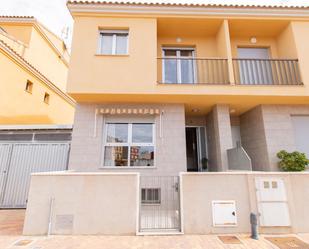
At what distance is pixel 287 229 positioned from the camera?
16.7ft

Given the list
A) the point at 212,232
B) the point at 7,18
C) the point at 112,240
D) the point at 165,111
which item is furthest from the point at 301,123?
the point at 7,18

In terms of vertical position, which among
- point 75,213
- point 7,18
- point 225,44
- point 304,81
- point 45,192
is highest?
point 7,18

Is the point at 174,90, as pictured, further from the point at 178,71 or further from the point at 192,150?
the point at 192,150

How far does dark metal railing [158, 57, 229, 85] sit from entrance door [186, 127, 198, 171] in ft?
8.69

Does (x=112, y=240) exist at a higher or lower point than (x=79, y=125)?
lower

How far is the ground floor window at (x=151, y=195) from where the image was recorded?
6.86 meters

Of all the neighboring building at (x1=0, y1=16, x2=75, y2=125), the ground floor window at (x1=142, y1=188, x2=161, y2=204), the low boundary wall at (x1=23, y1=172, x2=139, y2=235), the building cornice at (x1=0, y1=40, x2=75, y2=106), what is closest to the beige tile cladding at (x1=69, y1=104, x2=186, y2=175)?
the ground floor window at (x1=142, y1=188, x2=161, y2=204)

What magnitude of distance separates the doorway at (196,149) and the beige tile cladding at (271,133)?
219 centimetres

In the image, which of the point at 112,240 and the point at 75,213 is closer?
the point at 112,240

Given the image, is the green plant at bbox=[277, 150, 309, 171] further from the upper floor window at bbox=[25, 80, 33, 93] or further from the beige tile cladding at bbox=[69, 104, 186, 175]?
the upper floor window at bbox=[25, 80, 33, 93]

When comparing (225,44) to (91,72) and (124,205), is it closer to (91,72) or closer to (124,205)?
(91,72)

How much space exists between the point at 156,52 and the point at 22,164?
7.92 metres

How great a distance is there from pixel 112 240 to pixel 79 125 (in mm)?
4639

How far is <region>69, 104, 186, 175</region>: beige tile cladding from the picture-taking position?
7430 mm
